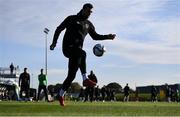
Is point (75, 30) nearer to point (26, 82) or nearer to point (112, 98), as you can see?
point (26, 82)

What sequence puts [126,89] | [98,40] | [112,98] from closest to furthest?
1. [98,40]
2. [126,89]
3. [112,98]

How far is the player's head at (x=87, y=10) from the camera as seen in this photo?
12.1 meters

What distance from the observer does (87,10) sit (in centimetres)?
1220

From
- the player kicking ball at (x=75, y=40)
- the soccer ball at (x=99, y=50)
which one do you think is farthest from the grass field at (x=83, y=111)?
the soccer ball at (x=99, y=50)

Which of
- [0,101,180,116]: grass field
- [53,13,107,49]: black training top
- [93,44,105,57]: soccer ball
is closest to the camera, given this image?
[0,101,180,116]: grass field

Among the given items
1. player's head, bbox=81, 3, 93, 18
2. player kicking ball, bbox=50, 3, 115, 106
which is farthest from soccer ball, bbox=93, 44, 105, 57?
player's head, bbox=81, 3, 93, 18

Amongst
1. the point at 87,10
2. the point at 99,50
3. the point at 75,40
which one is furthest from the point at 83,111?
the point at 87,10

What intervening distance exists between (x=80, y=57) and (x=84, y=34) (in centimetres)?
67

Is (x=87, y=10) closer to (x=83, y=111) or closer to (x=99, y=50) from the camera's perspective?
(x=99, y=50)

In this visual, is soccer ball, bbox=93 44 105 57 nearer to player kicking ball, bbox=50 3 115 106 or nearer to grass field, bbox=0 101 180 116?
player kicking ball, bbox=50 3 115 106

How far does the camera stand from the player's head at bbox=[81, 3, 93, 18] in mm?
12133

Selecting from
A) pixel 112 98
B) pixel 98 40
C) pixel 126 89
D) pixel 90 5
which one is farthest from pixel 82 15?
pixel 112 98

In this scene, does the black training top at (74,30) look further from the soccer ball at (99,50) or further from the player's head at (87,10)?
the soccer ball at (99,50)

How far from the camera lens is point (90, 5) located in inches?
479
